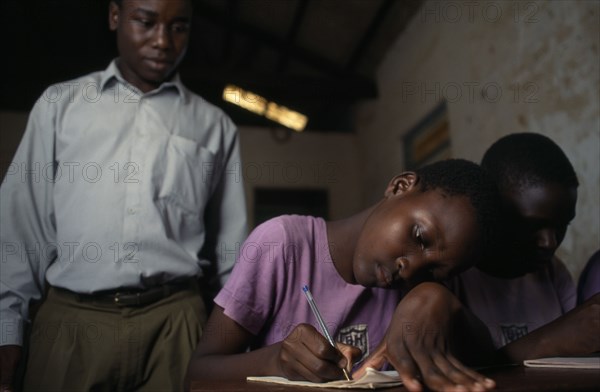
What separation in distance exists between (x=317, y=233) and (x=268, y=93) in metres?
4.14

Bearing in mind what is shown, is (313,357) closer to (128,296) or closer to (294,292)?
(294,292)

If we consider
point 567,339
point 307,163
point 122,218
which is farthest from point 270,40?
point 567,339

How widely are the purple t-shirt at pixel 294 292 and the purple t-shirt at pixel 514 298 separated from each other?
31cm

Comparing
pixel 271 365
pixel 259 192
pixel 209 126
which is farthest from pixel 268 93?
pixel 271 365

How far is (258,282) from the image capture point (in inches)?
45.1

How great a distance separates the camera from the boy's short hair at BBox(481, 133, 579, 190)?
1396 millimetres

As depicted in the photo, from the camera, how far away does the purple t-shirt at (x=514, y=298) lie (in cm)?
142

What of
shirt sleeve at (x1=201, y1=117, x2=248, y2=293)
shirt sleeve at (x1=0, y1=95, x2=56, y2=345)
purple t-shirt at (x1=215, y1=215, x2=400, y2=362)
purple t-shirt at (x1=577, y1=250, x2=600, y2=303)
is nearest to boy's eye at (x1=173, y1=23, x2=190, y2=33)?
shirt sleeve at (x1=201, y1=117, x2=248, y2=293)

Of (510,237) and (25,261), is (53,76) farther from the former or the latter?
(510,237)

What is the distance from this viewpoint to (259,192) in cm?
560

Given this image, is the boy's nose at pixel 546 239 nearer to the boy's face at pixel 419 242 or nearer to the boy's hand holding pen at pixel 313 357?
the boy's face at pixel 419 242

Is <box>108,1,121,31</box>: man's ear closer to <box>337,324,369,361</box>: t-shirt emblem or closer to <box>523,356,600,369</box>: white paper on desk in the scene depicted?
<box>337,324,369,361</box>: t-shirt emblem

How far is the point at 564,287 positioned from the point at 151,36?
1311mm

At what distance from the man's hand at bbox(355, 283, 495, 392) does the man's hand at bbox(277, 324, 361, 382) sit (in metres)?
0.03
